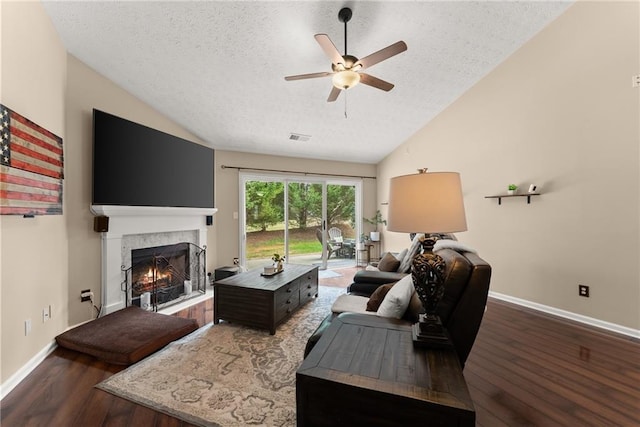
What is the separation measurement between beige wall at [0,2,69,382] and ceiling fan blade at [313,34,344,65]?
86.9 inches

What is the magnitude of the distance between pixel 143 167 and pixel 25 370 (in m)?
2.22

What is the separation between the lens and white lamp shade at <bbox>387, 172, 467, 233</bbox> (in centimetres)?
132

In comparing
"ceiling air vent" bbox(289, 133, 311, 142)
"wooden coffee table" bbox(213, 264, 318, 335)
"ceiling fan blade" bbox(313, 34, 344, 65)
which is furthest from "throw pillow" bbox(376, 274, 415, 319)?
"ceiling air vent" bbox(289, 133, 311, 142)

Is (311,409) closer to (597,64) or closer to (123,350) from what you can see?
(123,350)

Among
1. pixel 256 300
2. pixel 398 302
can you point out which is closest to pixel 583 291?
pixel 398 302

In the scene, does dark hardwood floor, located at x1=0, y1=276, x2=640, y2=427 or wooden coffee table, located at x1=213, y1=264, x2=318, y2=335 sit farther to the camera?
wooden coffee table, located at x1=213, y1=264, x2=318, y2=335

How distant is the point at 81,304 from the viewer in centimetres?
284

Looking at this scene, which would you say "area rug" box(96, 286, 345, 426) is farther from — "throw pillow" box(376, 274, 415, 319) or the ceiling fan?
the ceiling fan

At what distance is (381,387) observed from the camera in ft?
3.51

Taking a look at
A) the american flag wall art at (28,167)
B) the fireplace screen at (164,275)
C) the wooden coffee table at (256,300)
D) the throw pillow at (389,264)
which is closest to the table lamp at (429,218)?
the wooden coffee table at (256,300)

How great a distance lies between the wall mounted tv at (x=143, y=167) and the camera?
2.94m

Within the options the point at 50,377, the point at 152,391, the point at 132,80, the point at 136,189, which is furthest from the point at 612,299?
the point at 132,80

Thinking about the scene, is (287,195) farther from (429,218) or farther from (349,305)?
(429,218)

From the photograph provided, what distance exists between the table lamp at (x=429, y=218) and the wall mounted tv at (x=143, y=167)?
3.17 metres
